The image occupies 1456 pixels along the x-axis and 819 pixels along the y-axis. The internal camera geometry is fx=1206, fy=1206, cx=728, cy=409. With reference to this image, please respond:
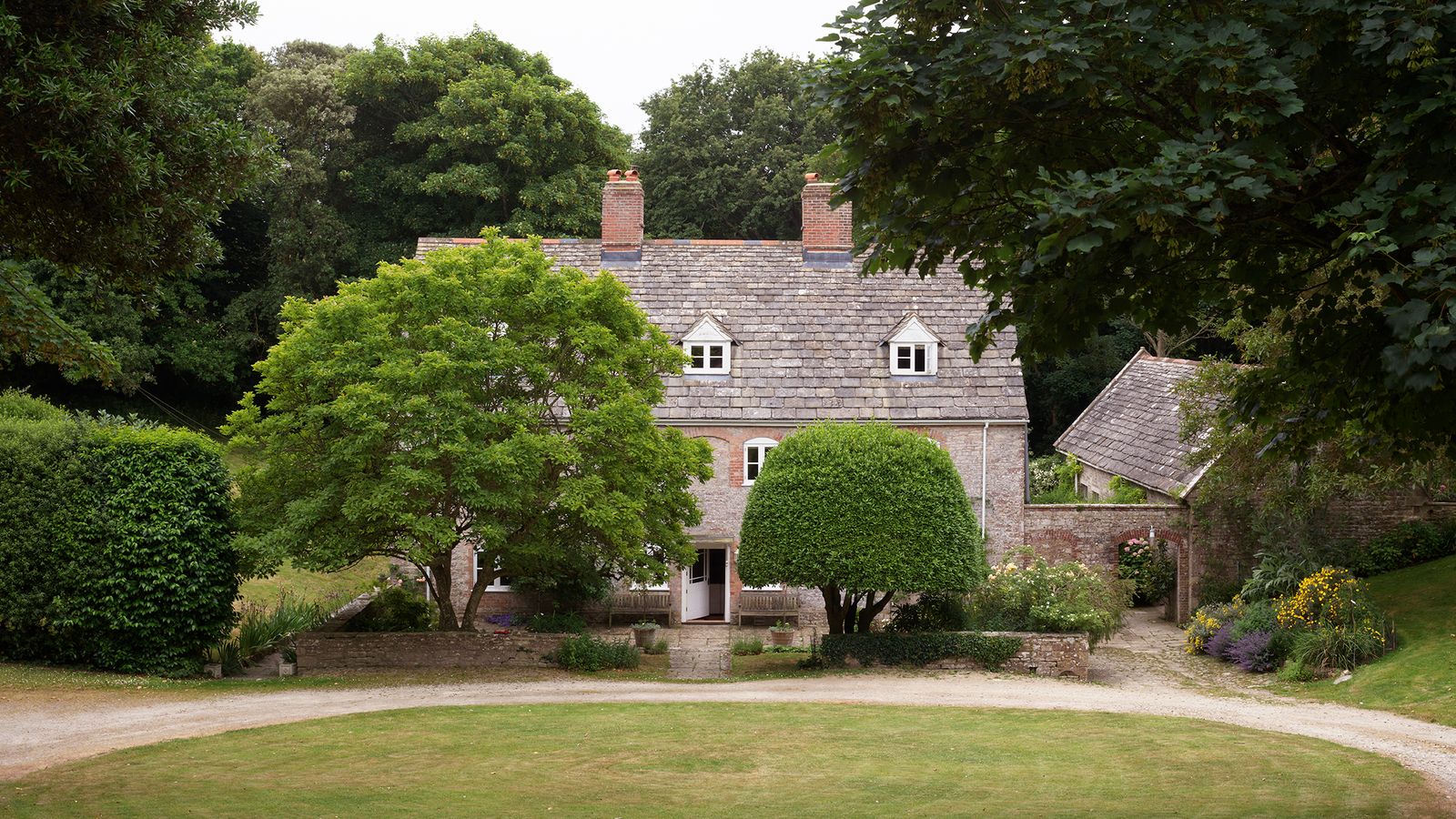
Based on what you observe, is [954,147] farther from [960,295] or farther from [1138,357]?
[1138,357]

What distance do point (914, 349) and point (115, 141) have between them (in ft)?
72.5

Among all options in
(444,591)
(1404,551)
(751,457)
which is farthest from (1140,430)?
(444,591)

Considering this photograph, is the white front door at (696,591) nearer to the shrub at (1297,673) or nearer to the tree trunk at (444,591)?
the tree trunk at (444,591)

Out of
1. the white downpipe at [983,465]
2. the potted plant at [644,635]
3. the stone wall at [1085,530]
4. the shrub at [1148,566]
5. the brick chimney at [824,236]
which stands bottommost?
the potted plant at [644,635]

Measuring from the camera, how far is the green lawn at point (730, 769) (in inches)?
476

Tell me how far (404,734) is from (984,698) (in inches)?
366

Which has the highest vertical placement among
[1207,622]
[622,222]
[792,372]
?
[622,222]

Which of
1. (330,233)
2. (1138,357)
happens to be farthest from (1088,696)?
(330,233)

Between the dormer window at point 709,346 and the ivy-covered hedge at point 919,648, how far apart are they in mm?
9639

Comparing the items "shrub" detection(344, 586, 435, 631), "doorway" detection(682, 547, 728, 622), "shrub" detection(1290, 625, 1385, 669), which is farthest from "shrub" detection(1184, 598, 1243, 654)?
"shrub" detection(344, 586, 435, 631)

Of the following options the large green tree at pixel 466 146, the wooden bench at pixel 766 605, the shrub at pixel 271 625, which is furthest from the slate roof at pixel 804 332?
the large green tree at pixel 466 146

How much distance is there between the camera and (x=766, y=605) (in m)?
28.9

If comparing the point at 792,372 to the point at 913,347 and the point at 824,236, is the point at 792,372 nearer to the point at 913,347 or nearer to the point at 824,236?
the point at 913,347

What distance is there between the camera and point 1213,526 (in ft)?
93.2
